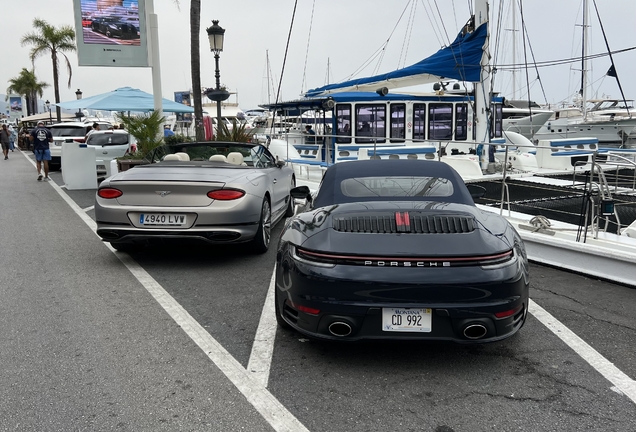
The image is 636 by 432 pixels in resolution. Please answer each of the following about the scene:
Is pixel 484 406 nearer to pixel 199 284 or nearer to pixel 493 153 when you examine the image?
pixel 199 284

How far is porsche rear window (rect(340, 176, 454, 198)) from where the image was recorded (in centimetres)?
465

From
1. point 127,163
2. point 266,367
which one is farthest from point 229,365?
point 127,163

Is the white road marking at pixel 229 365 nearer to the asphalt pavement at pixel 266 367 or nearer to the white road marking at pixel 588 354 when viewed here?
the asphalt pavement at pixel 266 367

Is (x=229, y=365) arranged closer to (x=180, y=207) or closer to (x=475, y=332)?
(x=475, y=332)

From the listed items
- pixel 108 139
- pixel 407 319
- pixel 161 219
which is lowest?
pixel 407 319

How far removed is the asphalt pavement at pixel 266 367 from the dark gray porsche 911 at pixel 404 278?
13.1 inches

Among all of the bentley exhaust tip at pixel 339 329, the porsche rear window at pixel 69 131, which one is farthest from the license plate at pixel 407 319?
the porsche rear window at pixel 69 131

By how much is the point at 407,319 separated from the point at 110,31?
14.5 m

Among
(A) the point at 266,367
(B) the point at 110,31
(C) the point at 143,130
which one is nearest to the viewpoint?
(A) the point at 266,367

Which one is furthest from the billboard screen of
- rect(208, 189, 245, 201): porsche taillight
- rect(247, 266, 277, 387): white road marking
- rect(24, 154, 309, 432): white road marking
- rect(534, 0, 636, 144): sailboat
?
rect(534, 0, 636, 144): sailboat

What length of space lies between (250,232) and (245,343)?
2.50m

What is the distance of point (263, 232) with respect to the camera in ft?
22.9

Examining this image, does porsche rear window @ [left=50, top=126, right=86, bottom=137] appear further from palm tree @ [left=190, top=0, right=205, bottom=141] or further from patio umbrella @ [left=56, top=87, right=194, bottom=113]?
palm tree @ [left=190, top=0, right=205, bottom=141]

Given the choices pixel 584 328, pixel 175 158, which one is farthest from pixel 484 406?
pixel 175 158
